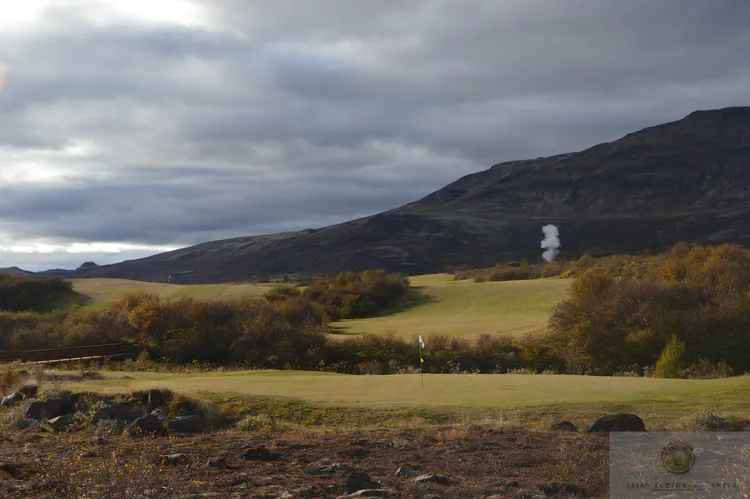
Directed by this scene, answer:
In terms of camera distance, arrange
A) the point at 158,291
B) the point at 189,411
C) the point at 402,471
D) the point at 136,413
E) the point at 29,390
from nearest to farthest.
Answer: the point at 402,471 → the point at 136,413 → the point at 189,411 → the point at 29,390 → the point at 158,291

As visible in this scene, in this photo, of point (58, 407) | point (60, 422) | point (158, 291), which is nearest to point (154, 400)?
point (60, 422)

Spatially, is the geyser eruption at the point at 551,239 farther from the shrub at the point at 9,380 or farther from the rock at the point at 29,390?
the rock at the point at 29,390

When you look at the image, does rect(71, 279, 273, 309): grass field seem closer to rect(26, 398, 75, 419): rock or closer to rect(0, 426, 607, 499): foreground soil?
rect(26, 398, 75, 419): rock

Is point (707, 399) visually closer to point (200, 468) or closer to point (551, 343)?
point (200, 468)

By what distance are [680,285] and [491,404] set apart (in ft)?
80.7

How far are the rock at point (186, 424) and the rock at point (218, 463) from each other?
4819 mm

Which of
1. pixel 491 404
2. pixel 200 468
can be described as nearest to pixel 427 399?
pixel 491 404

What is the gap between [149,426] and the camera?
17234mm

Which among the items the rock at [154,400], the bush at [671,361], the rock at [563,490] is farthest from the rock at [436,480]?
the bush at [671,361]

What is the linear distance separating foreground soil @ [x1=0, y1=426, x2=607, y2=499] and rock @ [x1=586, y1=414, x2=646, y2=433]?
571 millimetres

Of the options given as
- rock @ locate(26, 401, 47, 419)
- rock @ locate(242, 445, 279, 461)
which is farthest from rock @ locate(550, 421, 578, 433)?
rock @ locate(26, 401, 47, 419)

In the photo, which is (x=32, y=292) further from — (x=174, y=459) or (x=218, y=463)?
(x=218, y=463)

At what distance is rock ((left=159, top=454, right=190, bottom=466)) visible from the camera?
13.0 m

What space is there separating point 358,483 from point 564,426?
704 cm
